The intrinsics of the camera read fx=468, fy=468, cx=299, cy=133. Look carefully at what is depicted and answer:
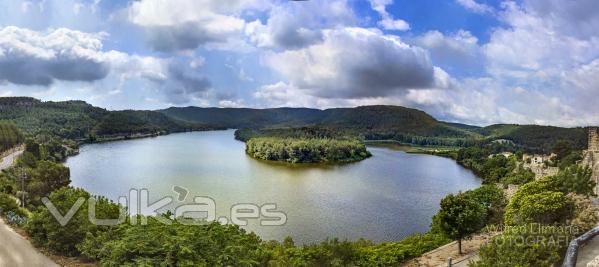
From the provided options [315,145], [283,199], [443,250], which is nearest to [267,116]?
[315,145]

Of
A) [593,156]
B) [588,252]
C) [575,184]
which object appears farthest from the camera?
[593,156]

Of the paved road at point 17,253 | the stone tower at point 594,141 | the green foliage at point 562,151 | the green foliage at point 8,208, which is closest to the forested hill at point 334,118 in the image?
the green foliage at point 562,151

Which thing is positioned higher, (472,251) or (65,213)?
(65,213)

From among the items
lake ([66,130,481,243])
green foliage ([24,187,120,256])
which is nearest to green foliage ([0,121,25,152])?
lake ([66,130,481,243])

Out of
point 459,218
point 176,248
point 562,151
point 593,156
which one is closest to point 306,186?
point 593,156

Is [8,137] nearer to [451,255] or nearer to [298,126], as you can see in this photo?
[451,255]

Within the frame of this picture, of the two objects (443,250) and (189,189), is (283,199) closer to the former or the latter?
(189,189)

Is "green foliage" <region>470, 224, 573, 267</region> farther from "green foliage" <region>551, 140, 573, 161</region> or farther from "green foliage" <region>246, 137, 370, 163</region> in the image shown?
"green foliage" <region>246, 137, 370, 163</region>
